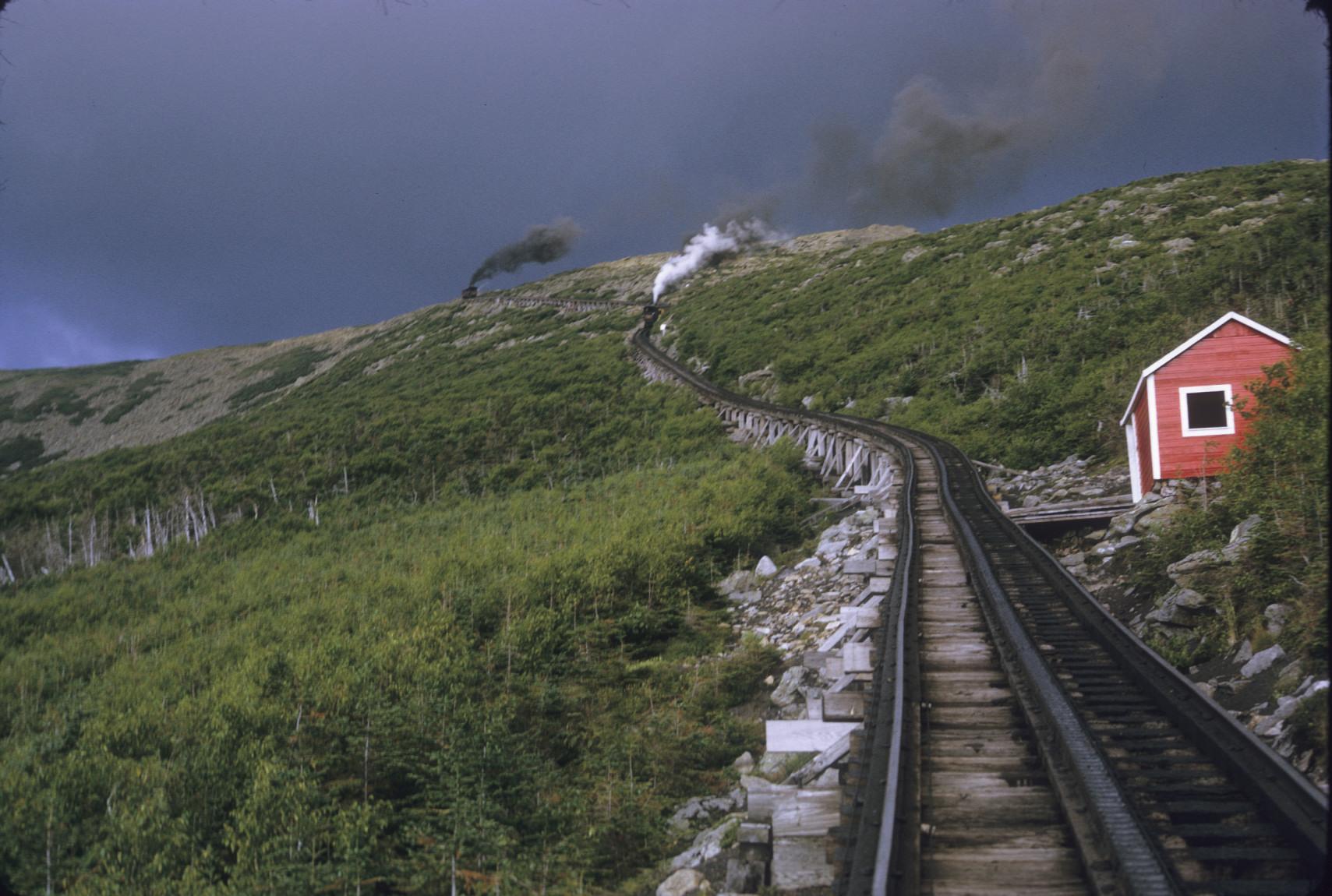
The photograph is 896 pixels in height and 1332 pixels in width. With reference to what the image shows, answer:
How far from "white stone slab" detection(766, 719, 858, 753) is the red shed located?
1139 cm

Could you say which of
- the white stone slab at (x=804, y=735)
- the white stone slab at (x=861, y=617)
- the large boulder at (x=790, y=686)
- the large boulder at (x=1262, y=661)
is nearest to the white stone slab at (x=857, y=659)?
the white stone slab at (x=804, y=735)

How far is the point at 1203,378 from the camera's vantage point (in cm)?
1509

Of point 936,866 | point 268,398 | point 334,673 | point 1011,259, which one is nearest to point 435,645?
point 334,673

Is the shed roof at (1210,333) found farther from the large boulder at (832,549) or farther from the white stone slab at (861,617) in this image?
the white stone slab at (861,617)

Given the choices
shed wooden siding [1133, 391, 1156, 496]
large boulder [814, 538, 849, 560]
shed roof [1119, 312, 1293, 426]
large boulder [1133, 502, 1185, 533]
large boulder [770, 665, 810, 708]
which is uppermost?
shed roof [1119, 312, 1293, 426]

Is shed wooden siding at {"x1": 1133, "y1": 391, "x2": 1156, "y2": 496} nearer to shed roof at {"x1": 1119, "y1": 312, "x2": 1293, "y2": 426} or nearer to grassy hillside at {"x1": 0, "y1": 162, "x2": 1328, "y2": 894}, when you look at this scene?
shed roof at {"x1": 1119, "y1": 312, "x2": 1293, "y2": 426}

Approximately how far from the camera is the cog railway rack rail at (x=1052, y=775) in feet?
11.9

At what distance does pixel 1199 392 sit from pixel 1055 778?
44.1ft

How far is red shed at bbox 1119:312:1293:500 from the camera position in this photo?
14.6m

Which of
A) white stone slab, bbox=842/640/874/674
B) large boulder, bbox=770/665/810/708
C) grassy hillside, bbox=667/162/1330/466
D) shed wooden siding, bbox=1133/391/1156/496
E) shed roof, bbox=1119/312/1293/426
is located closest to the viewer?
white stone slab, bbox=842/640/874/674

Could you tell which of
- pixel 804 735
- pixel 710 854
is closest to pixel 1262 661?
pixel 804 735

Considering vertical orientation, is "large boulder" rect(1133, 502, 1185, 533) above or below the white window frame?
below

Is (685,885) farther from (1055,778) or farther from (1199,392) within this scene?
(1199,392)

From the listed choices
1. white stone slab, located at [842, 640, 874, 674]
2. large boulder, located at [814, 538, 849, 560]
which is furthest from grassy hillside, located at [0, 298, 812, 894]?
white stone slab, located at [842, 640, 874, 674]
